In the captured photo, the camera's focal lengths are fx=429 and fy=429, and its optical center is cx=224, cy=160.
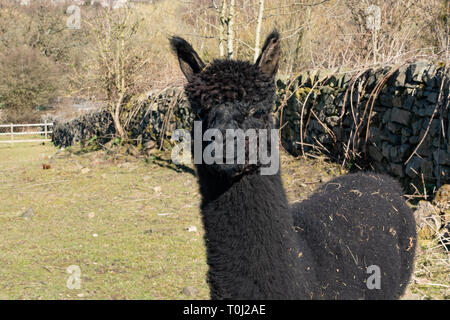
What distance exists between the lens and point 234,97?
2494 mm

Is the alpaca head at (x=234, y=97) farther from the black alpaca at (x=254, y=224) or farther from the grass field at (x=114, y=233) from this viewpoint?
the grass field at (x=114, y=233)

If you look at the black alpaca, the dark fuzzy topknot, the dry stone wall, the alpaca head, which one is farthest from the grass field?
the dark fuzzy topknot

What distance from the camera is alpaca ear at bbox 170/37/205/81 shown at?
2.77m

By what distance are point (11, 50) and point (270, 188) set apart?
43.2 m

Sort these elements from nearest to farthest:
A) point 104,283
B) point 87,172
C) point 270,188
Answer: point 270,188
point 104,283
point 87,172

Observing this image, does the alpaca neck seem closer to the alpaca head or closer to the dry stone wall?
the alpaca head

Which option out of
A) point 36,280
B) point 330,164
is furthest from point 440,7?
point 36,280

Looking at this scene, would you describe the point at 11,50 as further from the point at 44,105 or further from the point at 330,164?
the point at 330,164

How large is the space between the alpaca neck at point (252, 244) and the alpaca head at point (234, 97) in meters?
0.19

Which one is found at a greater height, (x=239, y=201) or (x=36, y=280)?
(x=239, y=201)

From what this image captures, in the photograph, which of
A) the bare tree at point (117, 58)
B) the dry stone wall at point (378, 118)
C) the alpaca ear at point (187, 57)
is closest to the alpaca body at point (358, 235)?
the alpaca ear at point (187, 57)

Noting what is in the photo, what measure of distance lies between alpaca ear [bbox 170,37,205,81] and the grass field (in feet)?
8.91

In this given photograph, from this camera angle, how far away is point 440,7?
8344 mm

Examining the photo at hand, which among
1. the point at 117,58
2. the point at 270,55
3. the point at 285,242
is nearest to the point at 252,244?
the point at 285,242
